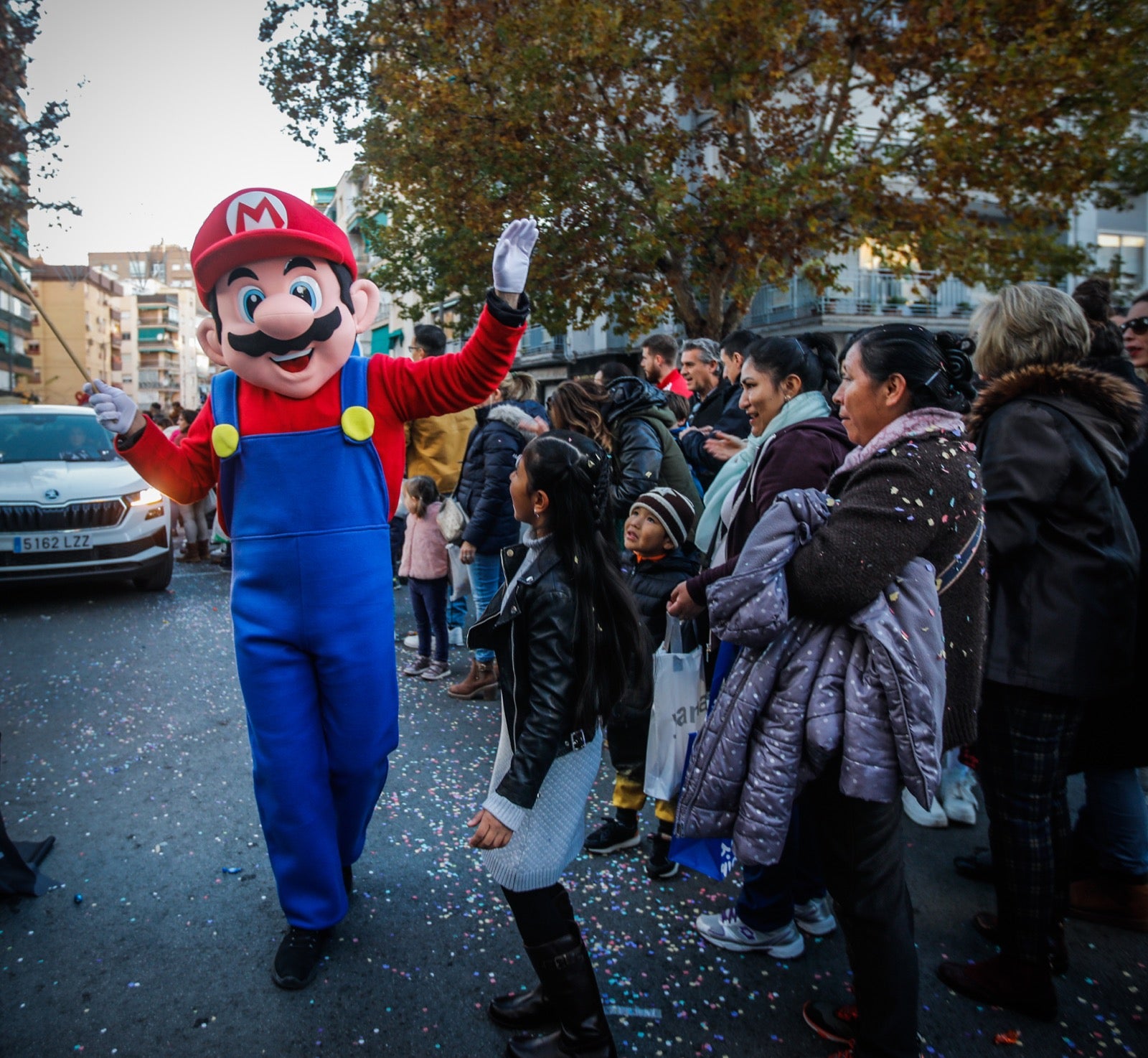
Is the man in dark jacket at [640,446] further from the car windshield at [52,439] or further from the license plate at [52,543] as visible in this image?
the car windshield at [52,439]

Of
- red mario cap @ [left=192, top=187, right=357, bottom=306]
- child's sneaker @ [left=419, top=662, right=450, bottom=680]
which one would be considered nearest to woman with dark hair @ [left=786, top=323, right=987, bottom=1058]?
red mario cap @ [left=192, top=187, right=357, bottom=306]

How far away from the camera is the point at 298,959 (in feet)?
8.86

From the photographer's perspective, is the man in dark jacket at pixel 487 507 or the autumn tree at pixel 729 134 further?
the autumn tree at pixel 729 134

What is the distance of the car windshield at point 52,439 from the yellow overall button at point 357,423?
22.1ft

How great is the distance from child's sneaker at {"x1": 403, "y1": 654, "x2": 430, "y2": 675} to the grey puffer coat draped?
3.96 meters

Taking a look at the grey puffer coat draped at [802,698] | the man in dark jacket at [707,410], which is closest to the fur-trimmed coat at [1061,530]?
the grey puffer coat draped at [802,698]

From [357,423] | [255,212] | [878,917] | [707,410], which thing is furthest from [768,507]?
[707,410]

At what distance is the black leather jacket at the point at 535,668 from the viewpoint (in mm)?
2205

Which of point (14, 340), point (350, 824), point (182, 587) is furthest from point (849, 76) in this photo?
point (14, 340)

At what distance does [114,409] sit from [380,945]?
1920 mm

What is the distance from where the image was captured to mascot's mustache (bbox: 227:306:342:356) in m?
2.73

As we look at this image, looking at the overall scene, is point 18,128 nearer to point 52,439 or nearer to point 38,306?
point 52,439

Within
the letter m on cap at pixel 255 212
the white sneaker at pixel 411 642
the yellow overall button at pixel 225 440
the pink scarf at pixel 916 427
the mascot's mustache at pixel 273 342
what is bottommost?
the white sneaker at pixel 411 642

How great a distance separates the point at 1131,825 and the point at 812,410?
1.76 m
